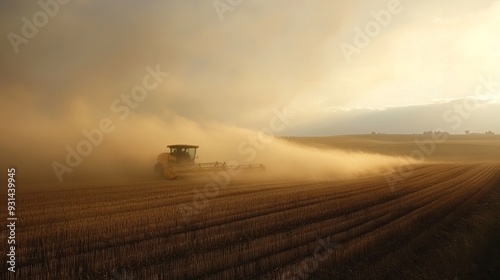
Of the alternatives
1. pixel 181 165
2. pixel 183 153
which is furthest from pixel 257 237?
pixel 183 153

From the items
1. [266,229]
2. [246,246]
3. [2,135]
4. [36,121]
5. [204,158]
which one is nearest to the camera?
[246,246]

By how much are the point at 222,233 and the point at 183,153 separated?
14.8 meters

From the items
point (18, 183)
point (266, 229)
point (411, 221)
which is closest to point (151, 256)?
point (266, 229)

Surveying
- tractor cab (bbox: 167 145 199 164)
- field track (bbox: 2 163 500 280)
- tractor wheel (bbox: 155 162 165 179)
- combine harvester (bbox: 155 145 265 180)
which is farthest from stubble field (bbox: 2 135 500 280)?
tractor cab (bbox: 167 145 199 164)

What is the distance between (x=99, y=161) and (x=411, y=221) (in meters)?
19.4

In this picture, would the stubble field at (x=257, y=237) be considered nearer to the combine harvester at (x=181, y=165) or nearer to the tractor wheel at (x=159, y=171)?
the combine harvester at (x=181, y=165)

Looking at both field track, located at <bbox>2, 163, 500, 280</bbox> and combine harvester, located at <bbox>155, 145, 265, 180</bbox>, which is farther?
combine harvester, located at <bbox>155, 145, 265, 180</bbox>

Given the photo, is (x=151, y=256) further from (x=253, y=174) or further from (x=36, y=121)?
(x=36, y=121)

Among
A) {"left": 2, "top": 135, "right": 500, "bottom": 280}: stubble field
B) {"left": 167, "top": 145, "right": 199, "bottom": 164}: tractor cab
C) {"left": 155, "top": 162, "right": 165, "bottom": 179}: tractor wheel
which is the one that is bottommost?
{"left": 2, "top": 135, "right": 500, "bottom": 280}: stubble field

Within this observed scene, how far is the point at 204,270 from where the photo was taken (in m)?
5.51

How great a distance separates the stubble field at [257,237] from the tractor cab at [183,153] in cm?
871

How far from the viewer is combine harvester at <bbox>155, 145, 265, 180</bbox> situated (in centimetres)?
1915

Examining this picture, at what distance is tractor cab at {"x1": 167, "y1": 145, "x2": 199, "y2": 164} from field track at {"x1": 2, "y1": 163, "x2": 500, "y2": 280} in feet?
27.3

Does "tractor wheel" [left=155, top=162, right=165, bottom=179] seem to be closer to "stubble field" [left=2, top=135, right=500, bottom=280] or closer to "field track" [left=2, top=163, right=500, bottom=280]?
"field track" [left=2, top=163, right=500, bottom=280]
